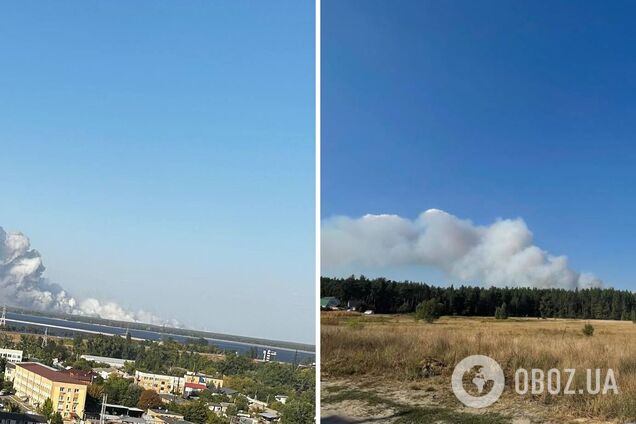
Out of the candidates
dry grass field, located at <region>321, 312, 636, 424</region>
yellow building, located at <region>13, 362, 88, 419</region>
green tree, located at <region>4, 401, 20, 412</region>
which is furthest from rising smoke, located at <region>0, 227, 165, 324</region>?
dry grass field, located at <region>321, 312, 636, 424</region>

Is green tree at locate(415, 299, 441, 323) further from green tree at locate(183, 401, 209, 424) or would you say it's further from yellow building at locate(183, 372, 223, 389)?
yellow building at locate(183, 372, 223, 389)

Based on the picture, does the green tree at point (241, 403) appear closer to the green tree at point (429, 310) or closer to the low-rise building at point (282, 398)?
the low-rise building at point (282, 398)

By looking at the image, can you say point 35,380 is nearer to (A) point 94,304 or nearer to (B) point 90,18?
(A) point 94,304

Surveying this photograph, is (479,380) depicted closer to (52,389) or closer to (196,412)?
(52,389)

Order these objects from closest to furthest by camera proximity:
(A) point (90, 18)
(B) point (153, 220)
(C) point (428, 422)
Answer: (C) point (428, 422), (A) point (90, 18), (B) point (153, 220)

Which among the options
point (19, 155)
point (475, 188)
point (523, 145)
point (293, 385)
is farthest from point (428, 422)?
point (19, 155)
